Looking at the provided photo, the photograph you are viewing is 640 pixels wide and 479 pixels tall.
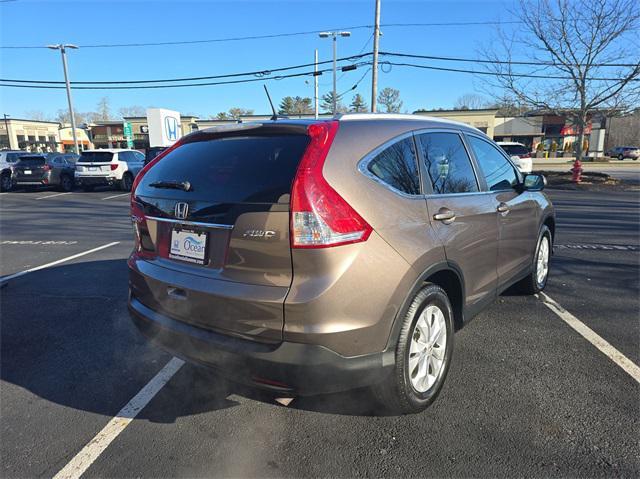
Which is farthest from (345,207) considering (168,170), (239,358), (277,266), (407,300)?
(168,170)

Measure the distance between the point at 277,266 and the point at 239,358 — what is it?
1.67 feet

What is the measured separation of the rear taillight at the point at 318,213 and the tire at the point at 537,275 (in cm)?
295

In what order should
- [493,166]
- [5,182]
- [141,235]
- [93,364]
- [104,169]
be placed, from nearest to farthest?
[141,235], [93,364], [493,166], [104,169], [5,182]

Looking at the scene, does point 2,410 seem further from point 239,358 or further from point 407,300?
point 407,300

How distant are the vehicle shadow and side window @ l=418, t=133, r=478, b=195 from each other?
1.48 metres

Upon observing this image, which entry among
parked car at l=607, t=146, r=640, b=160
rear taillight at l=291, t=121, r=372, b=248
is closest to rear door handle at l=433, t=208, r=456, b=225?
rear taillight at l=291, t=121, r=372, b=248

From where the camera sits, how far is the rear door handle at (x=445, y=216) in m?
2.56

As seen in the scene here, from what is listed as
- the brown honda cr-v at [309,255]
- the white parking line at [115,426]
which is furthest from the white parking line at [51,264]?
the brown honda cr-v at [309,255]

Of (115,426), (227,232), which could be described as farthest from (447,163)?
(115,426)

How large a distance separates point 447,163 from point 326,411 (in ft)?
6.00

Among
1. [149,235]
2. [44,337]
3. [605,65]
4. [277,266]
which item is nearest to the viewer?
[277,266]

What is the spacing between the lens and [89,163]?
56.3 feet

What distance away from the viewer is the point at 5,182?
19016 millimetres

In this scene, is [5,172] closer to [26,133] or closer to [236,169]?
[236,169]
